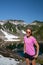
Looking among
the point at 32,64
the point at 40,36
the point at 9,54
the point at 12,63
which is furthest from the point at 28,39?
the point at 40,36

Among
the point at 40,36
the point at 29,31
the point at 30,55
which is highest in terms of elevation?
the point at 29,31

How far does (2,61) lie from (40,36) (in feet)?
478

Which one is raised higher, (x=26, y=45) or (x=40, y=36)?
(x=26, y=45)

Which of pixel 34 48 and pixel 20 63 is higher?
pixel 34 48

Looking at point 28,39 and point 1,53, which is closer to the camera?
point 28,39

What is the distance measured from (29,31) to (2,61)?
566cm

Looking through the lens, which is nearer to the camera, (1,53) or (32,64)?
(32,64)

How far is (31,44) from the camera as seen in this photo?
1157 centimetres

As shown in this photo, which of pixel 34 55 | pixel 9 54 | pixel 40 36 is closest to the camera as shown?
pixel 34 55

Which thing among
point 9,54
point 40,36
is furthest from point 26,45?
point 40,36

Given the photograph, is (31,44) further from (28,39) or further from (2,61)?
(2,61)

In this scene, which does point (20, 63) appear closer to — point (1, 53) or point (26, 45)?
point (1, 53)

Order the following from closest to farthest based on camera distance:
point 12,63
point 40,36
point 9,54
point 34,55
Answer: point 34,55, point 12,63, point 9,54, point 40,36

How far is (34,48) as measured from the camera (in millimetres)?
11695
